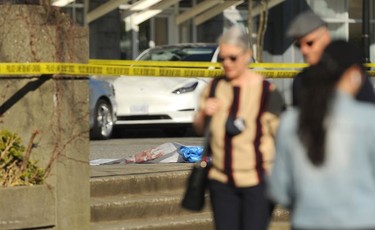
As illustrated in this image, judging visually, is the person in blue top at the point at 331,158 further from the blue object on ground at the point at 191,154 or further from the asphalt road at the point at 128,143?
the asphalt road at the point at 128,143

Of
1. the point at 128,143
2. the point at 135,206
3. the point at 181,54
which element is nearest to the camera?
the point at 135,206

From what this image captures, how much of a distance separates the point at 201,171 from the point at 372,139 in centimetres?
214

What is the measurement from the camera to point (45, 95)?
9.41m

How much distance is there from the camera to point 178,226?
Result: 1028 cm

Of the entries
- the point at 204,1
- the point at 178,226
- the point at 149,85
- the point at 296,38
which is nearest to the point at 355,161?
the point at 296,38

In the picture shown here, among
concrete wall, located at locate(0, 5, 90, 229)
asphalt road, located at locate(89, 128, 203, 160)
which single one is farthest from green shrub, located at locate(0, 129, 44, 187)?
asphalt road, located at locate(89, 128, 203, 160)

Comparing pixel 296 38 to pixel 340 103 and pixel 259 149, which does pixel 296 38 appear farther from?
pixel 340 103

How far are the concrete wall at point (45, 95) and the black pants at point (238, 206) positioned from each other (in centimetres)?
251

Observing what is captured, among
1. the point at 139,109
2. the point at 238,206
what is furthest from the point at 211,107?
the point at 139,109

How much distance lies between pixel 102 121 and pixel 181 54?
2.50 m

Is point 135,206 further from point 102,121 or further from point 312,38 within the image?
point 102,121

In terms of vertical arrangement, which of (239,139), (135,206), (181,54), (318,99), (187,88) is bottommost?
(135,206)

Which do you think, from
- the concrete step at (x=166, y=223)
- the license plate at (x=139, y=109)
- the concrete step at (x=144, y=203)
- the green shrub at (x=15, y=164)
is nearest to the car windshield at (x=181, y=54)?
the license plate at (x=139, y=109)

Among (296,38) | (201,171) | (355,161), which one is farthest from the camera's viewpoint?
(201,171)
